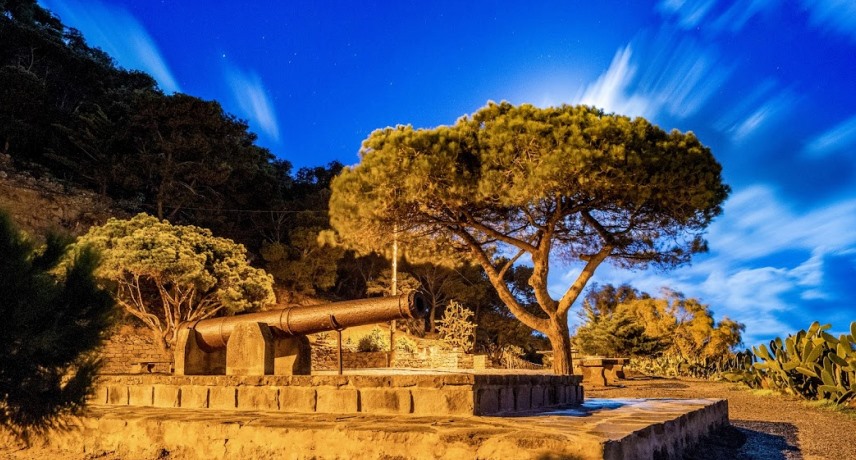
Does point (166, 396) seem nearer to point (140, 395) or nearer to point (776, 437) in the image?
point (140, 395)

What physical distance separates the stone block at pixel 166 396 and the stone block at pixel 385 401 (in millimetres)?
1996

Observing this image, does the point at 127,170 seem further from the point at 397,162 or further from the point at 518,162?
the point at 518,162

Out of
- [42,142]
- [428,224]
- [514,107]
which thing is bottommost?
[428,224]

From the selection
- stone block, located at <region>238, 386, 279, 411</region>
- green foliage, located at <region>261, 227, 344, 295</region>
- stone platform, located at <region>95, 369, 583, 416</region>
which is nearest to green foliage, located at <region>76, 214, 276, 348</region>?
green foliage, located at <region>261, 227, 344, 295</region>

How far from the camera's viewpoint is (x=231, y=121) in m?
26.7

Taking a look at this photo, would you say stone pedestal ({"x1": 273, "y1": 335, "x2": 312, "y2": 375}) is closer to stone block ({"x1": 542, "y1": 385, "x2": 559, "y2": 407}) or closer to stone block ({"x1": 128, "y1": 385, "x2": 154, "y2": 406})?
stone block ({"x1": 128, "y1": 385, "x2": 154, "y2": 406})

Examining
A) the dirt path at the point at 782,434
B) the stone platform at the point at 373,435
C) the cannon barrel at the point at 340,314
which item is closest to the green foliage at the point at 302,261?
Result: the dirt path at the point at 782,434

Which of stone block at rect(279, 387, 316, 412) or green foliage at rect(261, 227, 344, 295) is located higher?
green foliage at rect(261, 227, 344, 295)

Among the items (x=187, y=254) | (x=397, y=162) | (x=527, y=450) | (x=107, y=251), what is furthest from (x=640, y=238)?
(x=107, y=251)

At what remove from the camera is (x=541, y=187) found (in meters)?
9.91

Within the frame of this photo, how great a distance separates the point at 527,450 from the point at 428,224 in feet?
29.9

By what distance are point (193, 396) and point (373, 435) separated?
2487 millimetres

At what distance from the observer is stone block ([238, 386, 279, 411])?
15.3 feet

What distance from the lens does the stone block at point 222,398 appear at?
16.0ft
